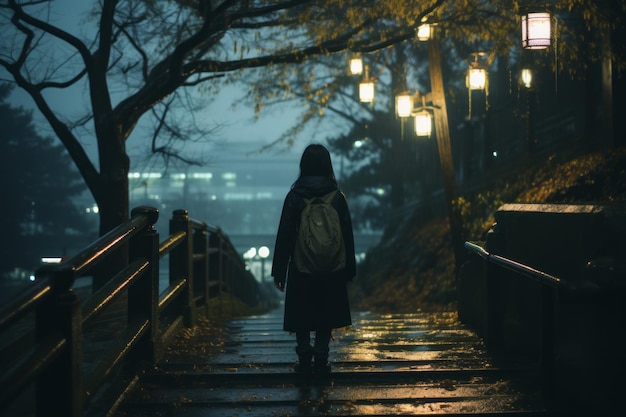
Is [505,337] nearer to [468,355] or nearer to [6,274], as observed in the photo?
[468,355]

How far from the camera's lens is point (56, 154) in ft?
136

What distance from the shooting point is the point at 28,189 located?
37500mm

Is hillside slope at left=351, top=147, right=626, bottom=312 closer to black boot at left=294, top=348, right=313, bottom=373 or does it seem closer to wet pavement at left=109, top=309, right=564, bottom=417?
wet pavement at left=109, top=309, right=564, bottom=417

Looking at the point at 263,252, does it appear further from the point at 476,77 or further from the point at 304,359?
the point at 304,359

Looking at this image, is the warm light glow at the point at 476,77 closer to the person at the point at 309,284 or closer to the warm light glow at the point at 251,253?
the person at the point at 309,284

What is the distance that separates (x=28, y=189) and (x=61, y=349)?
36.9 m

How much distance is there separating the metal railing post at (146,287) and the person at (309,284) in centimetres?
100

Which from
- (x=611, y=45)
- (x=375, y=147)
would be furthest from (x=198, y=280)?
(x=375, y=147)

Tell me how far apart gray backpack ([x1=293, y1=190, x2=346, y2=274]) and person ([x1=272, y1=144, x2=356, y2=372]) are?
0.19ft

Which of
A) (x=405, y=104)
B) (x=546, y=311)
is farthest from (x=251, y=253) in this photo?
(x=546, y=311)

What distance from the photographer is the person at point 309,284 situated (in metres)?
5.64

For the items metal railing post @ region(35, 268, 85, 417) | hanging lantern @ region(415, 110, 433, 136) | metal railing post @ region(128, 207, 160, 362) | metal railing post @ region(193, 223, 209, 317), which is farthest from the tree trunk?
metal railing post @ region(35, 268, 85, 417)

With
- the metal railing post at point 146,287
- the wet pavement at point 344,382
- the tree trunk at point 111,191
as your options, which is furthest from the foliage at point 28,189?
the metal railing post at point 146,287

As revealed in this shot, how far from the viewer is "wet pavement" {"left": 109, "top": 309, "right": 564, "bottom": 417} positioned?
4.52 meters
